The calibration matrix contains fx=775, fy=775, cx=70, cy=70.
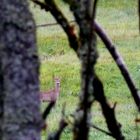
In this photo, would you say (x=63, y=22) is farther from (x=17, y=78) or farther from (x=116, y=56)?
(x=17, y=78)

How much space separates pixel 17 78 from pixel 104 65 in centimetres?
1483

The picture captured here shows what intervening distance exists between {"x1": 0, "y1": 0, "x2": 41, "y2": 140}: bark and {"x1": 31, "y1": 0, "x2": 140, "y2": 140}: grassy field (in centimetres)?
533

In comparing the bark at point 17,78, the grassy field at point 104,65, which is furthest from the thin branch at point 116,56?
the grassy field at point 104,65

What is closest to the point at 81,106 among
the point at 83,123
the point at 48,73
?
the point at 83,123

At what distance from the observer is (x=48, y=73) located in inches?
587

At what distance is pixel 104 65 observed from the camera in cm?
1573

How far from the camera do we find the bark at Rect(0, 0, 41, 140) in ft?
3.02

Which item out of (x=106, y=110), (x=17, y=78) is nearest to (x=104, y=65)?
(x=106, y=110)

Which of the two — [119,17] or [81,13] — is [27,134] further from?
[119,17]

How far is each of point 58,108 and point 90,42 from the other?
371 inches

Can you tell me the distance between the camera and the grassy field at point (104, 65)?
9.51 meters

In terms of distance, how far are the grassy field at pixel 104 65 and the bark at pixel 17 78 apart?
5334 mm

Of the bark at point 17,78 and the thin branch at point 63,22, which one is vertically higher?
the thin branch at point 63,22

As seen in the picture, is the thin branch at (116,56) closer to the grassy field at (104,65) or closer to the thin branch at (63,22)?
the thin branch at (63,22)
